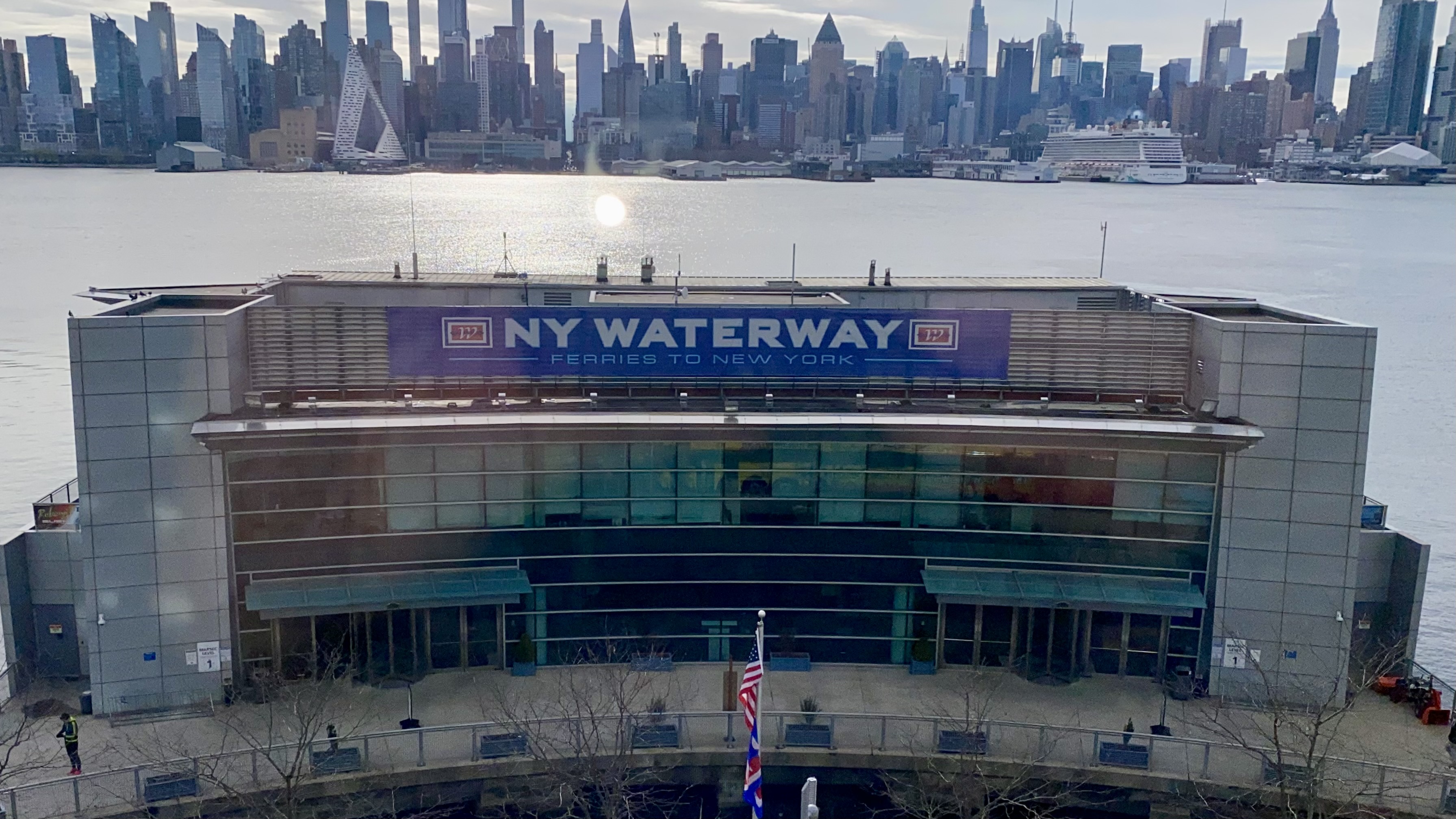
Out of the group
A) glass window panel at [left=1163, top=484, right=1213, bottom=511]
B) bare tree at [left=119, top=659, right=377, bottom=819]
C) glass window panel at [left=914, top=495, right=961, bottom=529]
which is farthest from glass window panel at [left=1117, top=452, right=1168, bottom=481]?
bare tree at [left=119, top=659, right=377, bottom=819]

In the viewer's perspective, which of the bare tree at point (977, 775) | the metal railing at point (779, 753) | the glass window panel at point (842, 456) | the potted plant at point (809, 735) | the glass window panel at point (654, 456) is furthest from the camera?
the glass window panel at point (842, 456)

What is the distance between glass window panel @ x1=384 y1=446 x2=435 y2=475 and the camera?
81.5 feet

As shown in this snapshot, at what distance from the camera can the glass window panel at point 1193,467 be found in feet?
82.7

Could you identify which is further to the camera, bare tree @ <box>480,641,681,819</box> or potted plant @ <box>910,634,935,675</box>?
potted plant @ <box>910,634,935,675</box>

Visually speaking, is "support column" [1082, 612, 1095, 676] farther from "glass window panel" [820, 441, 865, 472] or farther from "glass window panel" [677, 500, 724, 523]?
"glass window panel" [677, 500, 724, 523]

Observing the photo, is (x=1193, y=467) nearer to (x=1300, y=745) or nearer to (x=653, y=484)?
(x=1300, y=745)

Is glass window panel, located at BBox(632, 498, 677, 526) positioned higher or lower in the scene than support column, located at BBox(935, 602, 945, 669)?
higher

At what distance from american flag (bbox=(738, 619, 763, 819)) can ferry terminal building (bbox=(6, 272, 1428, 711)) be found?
6884mm

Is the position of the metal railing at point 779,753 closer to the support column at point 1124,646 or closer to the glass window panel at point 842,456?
the support column at point 1124,646

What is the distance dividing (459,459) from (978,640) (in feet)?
38.6

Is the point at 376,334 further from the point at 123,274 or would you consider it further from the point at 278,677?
the point at 123,274

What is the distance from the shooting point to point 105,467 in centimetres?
2327

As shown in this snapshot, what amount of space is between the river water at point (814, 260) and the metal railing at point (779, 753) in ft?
65.1

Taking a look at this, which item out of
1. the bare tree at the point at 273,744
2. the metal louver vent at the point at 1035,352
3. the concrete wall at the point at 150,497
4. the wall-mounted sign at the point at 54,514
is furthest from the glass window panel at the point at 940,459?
the wall-mounted sign at the point at 54,514
